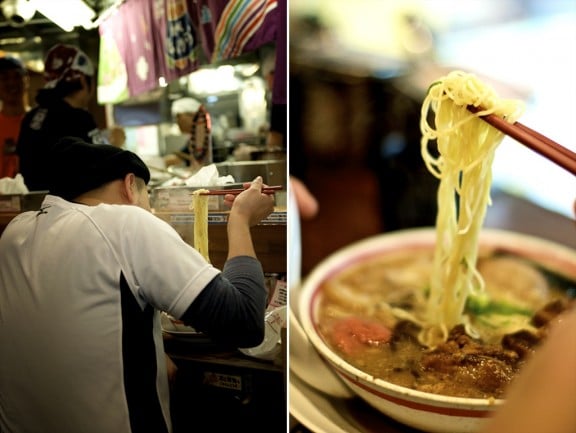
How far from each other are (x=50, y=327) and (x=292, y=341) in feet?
2.03

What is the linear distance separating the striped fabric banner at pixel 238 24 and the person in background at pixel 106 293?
1.16ft

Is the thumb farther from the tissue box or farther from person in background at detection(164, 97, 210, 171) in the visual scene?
the tissue box

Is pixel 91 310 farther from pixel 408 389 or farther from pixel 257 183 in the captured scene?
pixel 408 389

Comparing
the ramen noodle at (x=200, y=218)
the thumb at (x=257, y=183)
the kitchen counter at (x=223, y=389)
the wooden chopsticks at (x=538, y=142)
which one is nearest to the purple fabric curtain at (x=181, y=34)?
the thumb at (x=257, y=183)

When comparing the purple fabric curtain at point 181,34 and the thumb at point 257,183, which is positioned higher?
the purple fabric curtain at point 181,34

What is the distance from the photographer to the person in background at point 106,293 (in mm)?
959

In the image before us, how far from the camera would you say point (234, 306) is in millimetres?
960

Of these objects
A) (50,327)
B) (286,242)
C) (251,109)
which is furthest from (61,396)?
(251,109)

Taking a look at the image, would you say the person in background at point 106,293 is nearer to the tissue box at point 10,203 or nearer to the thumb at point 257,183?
the thumb at point 257,183

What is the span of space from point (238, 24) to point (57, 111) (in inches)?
21.9

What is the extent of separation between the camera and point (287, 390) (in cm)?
105

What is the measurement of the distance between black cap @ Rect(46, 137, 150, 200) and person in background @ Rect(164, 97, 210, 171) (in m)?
0.09

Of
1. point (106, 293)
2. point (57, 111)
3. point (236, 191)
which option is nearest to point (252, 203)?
point (236, 191)

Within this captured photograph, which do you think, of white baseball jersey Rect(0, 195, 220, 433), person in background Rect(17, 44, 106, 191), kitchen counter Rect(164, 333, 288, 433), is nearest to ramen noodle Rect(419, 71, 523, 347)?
kitchen counter Rect(164, 333, 288, 433)
